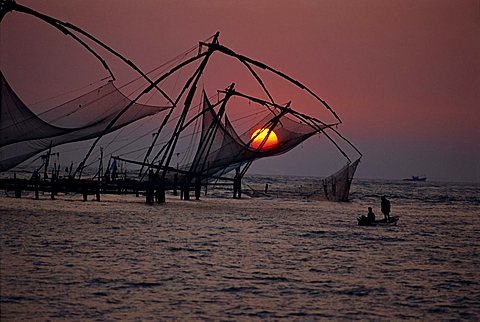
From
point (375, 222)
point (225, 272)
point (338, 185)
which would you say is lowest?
point (225, 272)

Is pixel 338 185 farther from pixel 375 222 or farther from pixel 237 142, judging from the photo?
pixel 375 222

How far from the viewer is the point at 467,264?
1481cm

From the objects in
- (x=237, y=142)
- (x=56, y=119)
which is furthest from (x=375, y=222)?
(x=56, y=119)

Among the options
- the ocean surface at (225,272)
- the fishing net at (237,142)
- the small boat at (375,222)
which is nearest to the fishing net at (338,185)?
the fishing net at (237,142)

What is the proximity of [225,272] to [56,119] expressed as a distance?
35.5 feet

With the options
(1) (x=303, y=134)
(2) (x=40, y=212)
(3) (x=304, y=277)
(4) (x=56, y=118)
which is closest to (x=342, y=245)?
(3) (x=304, y=277)

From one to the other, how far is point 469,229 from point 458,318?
54.3 ft

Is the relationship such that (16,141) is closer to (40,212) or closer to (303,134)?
(40,212)

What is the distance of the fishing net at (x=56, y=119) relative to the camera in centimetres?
1877

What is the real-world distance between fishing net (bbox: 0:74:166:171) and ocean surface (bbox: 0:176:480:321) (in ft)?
6.76

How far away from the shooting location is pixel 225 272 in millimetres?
12156

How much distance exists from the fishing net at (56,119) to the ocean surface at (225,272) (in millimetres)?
2060

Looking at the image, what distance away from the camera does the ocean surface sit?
914 centimetres

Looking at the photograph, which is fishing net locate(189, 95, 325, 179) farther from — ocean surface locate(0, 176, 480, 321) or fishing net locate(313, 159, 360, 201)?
ocean surface locate(0, 176, 480, 321)
